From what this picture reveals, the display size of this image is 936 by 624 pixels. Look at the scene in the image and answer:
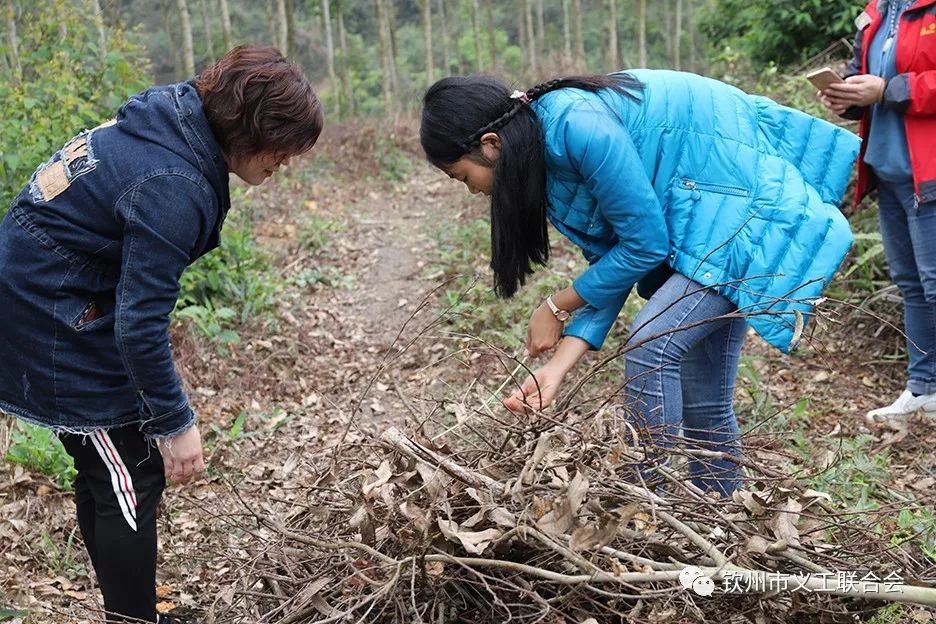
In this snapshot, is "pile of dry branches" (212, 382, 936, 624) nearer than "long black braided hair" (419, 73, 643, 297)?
Yes

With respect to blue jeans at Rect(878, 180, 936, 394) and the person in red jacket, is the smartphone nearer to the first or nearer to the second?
the person in red jacket

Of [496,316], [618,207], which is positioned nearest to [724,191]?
[618,207]

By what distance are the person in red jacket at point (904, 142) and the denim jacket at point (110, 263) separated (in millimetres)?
2797

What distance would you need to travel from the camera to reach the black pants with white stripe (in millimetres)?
2270

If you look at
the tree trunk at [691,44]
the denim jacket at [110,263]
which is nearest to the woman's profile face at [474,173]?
the denim jacket at [110,263]

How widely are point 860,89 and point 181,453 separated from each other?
10.0 ft

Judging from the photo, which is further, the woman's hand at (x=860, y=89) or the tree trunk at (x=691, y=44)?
the tree trunk at (x=691, y=44)

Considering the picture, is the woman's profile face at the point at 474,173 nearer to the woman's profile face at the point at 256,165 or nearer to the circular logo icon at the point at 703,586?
the woman's profile face at the point at 256,165

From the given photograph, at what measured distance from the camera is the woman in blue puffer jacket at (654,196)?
7.64 ft

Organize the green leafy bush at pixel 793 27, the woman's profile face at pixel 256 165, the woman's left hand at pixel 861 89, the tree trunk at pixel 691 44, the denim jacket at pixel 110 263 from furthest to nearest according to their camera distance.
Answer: the tree trunk at pixel 691 44 < the green leafy bush at pixel 793 27 < the woman's left hand at pixel 861 89 < the woman's profile face at pixel 256 165 < the denim jacket at pixel 110 263

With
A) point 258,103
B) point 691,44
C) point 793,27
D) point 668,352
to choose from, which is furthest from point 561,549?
point 691,44

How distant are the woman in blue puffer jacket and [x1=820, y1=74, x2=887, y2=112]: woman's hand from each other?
3.47ft

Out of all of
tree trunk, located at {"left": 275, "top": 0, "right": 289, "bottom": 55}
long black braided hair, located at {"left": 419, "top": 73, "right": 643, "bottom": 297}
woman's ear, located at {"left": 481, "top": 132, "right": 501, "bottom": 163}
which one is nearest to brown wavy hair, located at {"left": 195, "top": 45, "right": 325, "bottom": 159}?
long black braided hair, located at {"left": 419, "top": 73, "right": 643, "bottom": 297}

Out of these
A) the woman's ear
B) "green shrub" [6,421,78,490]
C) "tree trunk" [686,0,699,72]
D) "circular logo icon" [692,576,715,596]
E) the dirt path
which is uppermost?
the woman's ear
